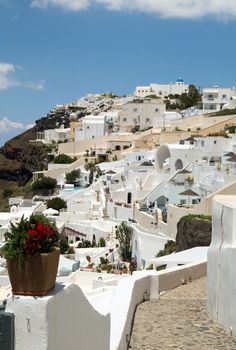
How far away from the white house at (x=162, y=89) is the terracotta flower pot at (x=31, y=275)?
3487 inches

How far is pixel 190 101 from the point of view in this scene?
75.5 meters

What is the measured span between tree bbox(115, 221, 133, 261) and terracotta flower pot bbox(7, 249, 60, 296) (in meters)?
21.8

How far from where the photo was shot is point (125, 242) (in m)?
26.4

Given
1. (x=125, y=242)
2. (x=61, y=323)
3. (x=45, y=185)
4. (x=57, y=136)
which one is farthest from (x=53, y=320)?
(x=57, y=136)

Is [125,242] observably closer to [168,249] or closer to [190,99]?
[168,249]

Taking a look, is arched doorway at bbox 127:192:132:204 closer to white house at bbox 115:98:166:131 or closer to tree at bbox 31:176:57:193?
tree at bbox 31:176:57:193

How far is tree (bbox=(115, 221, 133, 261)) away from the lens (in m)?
25.8

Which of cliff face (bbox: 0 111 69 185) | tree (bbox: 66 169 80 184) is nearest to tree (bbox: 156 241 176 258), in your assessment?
tree (bbox: 66 169 80 184)

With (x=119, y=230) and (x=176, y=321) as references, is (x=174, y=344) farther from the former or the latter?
(x=119, y=230)

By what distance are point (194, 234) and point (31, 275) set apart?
1696 cm

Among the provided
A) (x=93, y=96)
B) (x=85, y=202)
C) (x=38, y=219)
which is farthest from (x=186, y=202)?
(x=93, y=96)

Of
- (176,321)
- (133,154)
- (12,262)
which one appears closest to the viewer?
(12,262)

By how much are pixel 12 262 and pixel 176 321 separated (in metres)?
5.38

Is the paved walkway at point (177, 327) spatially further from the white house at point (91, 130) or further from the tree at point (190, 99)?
the tree at point (190, 99)
